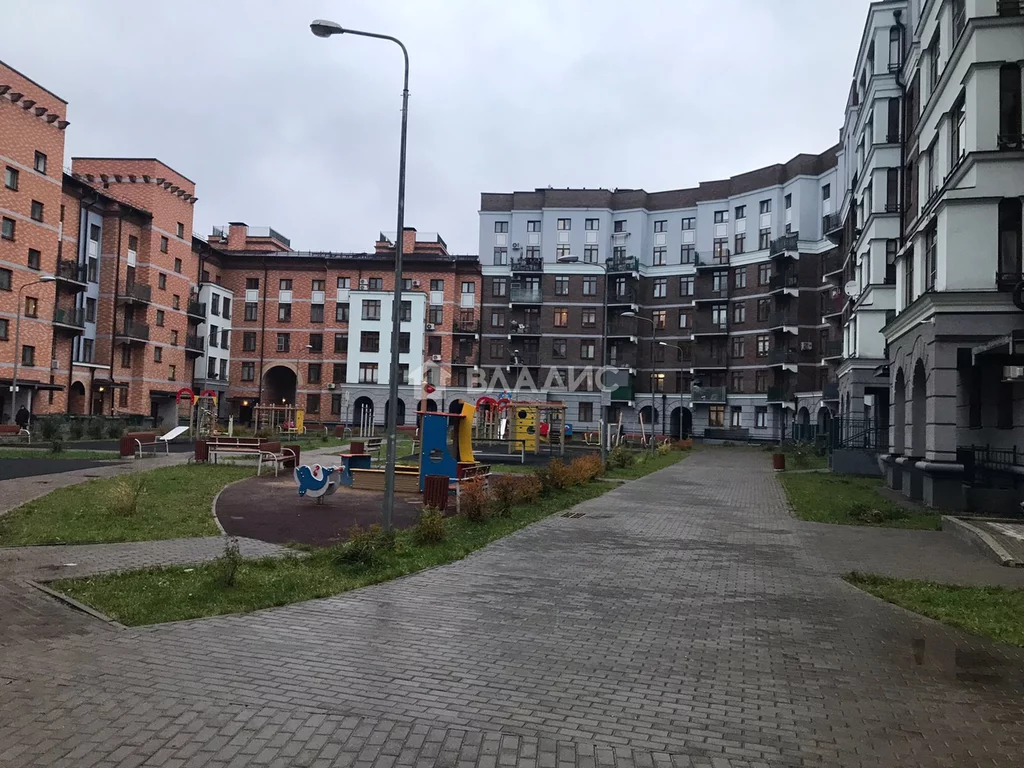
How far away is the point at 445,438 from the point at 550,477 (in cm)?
343

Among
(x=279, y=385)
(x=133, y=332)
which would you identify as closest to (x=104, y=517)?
(x=133, y=332)

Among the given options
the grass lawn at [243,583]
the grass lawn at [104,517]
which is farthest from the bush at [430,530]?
the grass lawn at [104,517]

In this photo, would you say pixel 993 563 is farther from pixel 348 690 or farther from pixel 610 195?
pixel 610 195

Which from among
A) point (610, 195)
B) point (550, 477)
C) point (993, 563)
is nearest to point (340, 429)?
point (610, 195)

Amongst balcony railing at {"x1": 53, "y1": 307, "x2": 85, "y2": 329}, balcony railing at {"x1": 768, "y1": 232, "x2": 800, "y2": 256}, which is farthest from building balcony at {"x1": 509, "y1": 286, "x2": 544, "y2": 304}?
balcony railing at {"x1": 53, "y1": 307, "x2": 85, "y2": 329}

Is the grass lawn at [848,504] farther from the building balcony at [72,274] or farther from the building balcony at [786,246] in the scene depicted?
the building balcony at [72,274]

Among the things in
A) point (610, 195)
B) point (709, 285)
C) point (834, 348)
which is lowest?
point (834, 348)

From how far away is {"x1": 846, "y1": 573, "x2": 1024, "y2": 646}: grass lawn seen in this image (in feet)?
26.0

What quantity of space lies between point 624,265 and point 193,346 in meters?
36.0

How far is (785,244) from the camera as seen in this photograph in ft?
193

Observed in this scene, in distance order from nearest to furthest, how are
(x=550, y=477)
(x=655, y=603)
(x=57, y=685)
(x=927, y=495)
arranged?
(x=57, y=685), (x=655, y=603), (x=927, y=495), (x=550, y=477)

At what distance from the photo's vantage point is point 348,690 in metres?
5.82

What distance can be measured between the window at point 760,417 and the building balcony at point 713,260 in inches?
490

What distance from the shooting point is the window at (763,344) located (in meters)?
61.2
